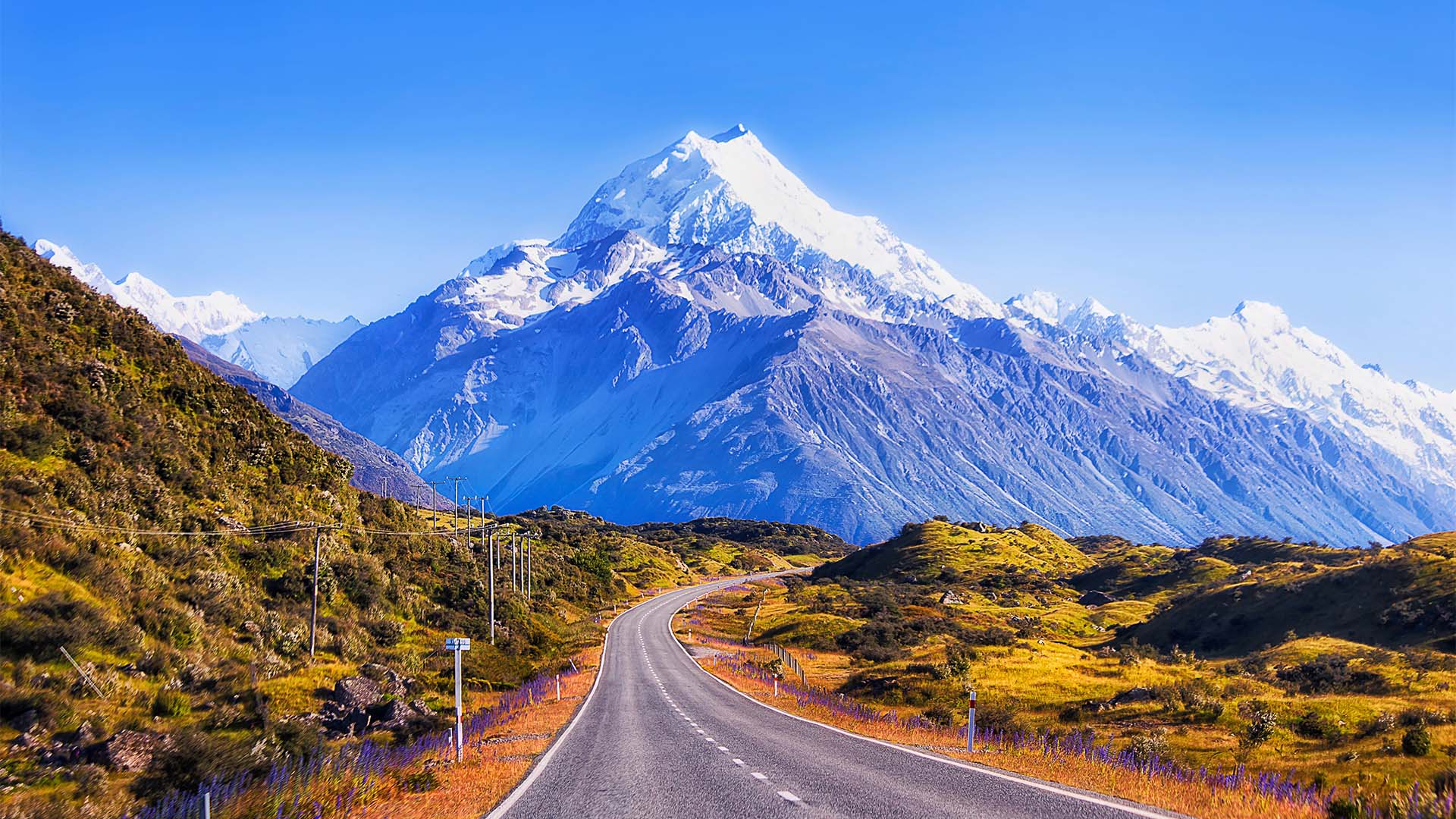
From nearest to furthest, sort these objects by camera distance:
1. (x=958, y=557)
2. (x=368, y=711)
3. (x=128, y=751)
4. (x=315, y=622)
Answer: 1. (x=128, y=751)
2. (x=368, y=711)
3. (x=315, y=622)
4. (x=958, y=557)

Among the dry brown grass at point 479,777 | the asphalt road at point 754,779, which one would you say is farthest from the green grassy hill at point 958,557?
the asphalt road at point 754,779

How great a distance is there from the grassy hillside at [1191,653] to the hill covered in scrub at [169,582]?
20.2 metres

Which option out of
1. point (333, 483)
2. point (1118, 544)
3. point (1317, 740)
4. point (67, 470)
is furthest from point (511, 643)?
point (1118, 544)

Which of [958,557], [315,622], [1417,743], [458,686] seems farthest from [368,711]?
[958,557]

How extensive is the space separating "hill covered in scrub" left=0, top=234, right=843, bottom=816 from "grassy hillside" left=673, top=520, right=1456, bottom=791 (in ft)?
66.2

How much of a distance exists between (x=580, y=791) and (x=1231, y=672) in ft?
107

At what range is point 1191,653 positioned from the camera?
51.5m

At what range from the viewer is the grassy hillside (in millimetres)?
23297

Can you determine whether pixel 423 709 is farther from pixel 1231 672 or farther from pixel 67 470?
pixel 1231 672

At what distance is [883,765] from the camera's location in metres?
17.5

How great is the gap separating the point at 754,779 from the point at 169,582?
27.5 meters

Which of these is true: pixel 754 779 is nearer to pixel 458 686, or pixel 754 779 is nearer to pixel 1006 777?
pixel 1006 777

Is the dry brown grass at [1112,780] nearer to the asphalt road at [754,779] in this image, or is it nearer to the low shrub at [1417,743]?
the asphalt road at [754,779]

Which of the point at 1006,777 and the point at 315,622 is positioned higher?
the point at 315,622
